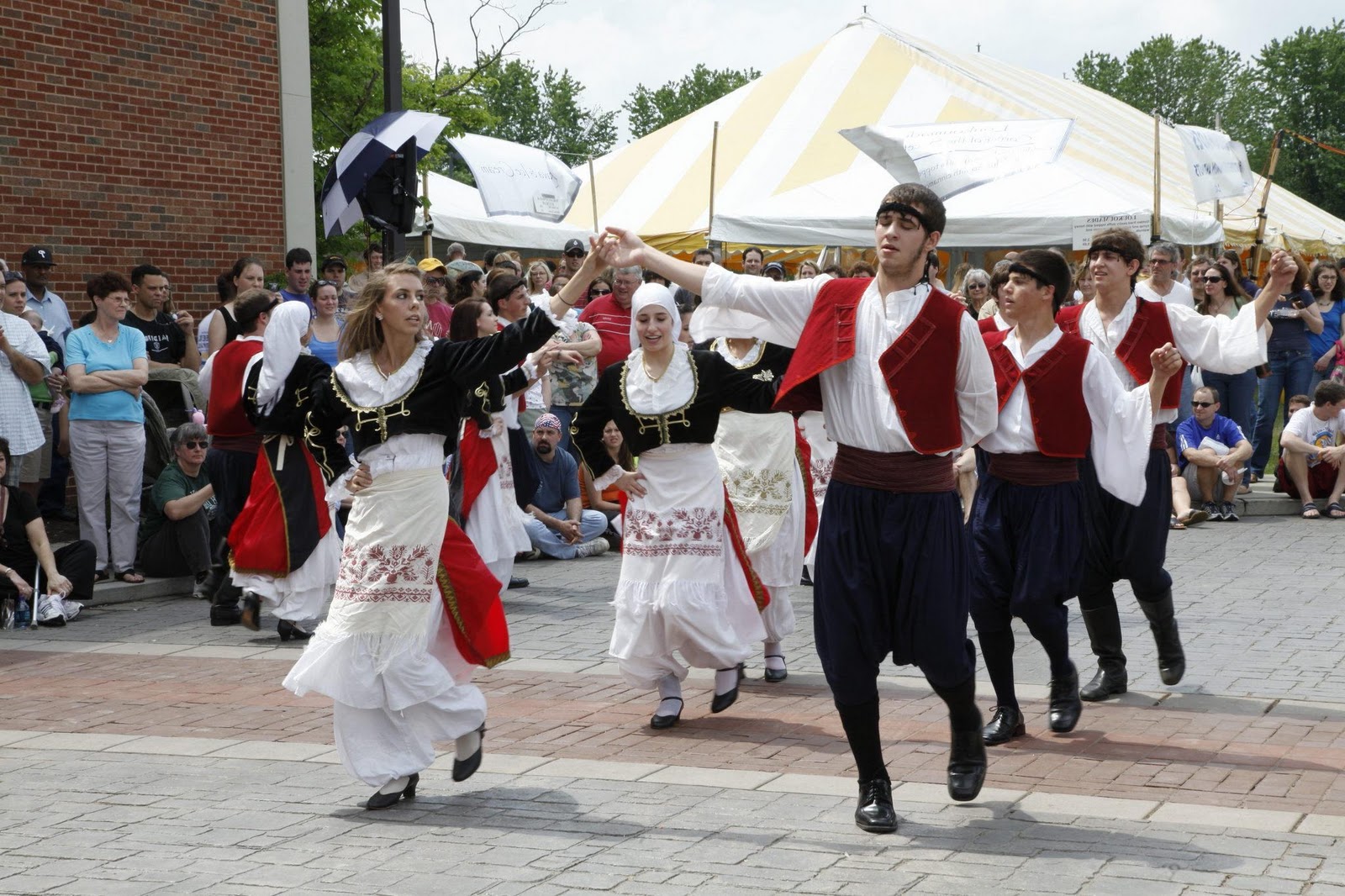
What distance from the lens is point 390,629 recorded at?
225 inches

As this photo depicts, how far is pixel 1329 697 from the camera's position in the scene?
715cm

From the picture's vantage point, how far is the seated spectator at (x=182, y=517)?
11102 millimetres

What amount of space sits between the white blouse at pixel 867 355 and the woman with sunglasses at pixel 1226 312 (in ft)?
32.3

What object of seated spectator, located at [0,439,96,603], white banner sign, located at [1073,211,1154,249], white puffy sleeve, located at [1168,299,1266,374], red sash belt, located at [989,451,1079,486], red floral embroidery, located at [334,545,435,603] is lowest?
seated spectator, located at [0,439,96,603]

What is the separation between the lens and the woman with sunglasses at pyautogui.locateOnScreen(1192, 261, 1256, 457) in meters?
14.5

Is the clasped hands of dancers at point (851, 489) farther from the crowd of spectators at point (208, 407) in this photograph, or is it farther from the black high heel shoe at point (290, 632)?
the black high heel shoe at point (290, 632)

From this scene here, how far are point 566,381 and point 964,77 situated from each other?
11792 millimetres

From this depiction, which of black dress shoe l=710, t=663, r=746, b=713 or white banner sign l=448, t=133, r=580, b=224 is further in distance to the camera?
white banner sign l=448, t=133, r=580, b=224

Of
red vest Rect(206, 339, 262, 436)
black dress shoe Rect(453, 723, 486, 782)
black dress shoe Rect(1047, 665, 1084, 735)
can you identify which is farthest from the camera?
red vest Rect(206, 339, 262, 436)

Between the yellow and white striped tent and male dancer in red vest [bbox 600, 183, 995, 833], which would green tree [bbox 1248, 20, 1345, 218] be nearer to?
the yellow and white striped tent

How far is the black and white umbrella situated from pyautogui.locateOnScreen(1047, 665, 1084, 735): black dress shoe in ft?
25.4

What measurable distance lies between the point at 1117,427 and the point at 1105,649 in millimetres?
1196

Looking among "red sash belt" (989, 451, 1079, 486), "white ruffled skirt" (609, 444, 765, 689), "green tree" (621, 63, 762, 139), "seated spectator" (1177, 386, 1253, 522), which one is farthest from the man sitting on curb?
"green tree" (621, 63, 762, 139)

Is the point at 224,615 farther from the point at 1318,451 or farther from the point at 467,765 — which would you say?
the point at 1318,451
